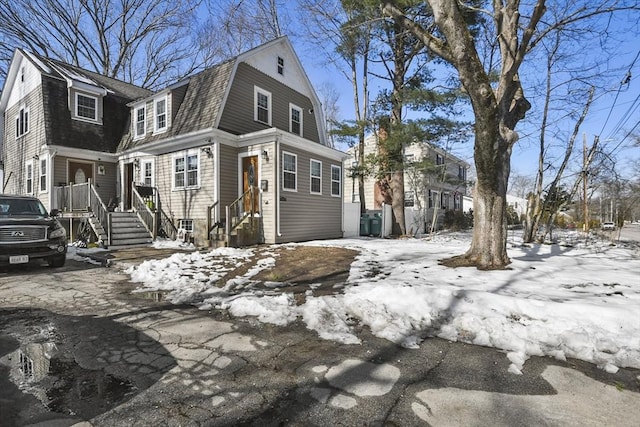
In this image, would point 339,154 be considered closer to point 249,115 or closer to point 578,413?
point 249,115

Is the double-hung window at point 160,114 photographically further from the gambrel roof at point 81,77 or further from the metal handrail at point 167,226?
the gambrel roof at point 81,77

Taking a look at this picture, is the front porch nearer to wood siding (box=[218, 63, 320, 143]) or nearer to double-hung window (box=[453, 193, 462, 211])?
wood siding (box=[218, 63, 320, 143])

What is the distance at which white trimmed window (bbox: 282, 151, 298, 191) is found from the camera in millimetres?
11203

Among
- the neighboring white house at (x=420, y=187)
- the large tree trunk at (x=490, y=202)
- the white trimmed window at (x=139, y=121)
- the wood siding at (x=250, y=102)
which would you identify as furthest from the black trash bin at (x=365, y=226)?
the white trimmed window at (x=139, y=121)

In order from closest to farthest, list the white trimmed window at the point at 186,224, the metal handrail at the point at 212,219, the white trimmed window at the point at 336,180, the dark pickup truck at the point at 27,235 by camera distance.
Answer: the dark pickup truck at the point at 27,235 → the metal handrail at the point at 212,219 → the white trimmed window at the point at 186,224 → the white trimmed window at the point at 336,180

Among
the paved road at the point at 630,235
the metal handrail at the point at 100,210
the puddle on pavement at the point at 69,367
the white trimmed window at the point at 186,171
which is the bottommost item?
the paved road at the point at 630,235

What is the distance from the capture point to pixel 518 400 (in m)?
2.22

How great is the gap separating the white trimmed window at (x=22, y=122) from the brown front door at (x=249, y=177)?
36.6 ft

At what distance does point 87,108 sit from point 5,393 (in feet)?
50.5

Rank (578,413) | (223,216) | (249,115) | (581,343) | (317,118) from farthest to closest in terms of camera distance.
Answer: (317,118) → (249,115) → (223,216) → (581,343) → (578,413)

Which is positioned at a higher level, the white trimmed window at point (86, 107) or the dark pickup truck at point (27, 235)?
the white trimmed window at point (86, 107)

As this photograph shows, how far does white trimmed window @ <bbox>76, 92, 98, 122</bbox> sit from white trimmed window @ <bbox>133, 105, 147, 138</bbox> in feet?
→ 6.46

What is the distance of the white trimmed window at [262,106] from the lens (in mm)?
13012

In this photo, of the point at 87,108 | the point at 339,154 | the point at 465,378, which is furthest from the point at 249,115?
the point at 465,378
